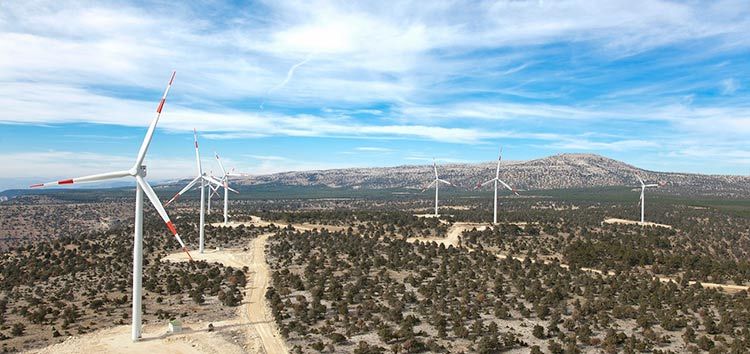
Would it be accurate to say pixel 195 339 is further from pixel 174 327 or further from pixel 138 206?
pixel 138 206

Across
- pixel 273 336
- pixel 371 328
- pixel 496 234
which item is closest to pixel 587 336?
pixel 371 328

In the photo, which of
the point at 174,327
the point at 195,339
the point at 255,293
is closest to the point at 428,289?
the point at 255,293

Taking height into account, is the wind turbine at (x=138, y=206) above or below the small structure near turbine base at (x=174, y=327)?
above

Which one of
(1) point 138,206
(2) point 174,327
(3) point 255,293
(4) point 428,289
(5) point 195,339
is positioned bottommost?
(5) point 195,339

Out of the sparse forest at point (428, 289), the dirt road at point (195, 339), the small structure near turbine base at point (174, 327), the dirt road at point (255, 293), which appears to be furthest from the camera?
the small structure near turbine base at point (174, 327)

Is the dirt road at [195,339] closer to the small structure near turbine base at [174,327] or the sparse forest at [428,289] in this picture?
the small structure near turbine base at [174,327]

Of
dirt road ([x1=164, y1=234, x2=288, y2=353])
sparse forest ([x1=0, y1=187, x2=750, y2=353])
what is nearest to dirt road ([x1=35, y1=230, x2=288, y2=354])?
dirt road ([x1=164, y1=234, x2=288, y2=353])

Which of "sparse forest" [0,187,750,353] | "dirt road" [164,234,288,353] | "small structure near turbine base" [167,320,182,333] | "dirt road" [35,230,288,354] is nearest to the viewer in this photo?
"dirt road" [35,230,288,354]

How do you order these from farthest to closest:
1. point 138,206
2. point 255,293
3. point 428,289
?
point 255,293, point 428,289, point 138,206

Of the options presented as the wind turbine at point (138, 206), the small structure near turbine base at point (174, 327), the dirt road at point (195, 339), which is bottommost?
the dirt road at point (195, 339)

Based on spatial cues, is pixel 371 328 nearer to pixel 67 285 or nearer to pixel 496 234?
pixel 67 285

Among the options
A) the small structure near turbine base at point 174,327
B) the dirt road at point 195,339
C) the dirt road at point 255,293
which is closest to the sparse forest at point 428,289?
the dirt road at point 255,293

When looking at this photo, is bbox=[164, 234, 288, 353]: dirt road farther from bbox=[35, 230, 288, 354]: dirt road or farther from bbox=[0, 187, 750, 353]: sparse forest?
bbox=[0, 187, 750, 353]: sparse forest
